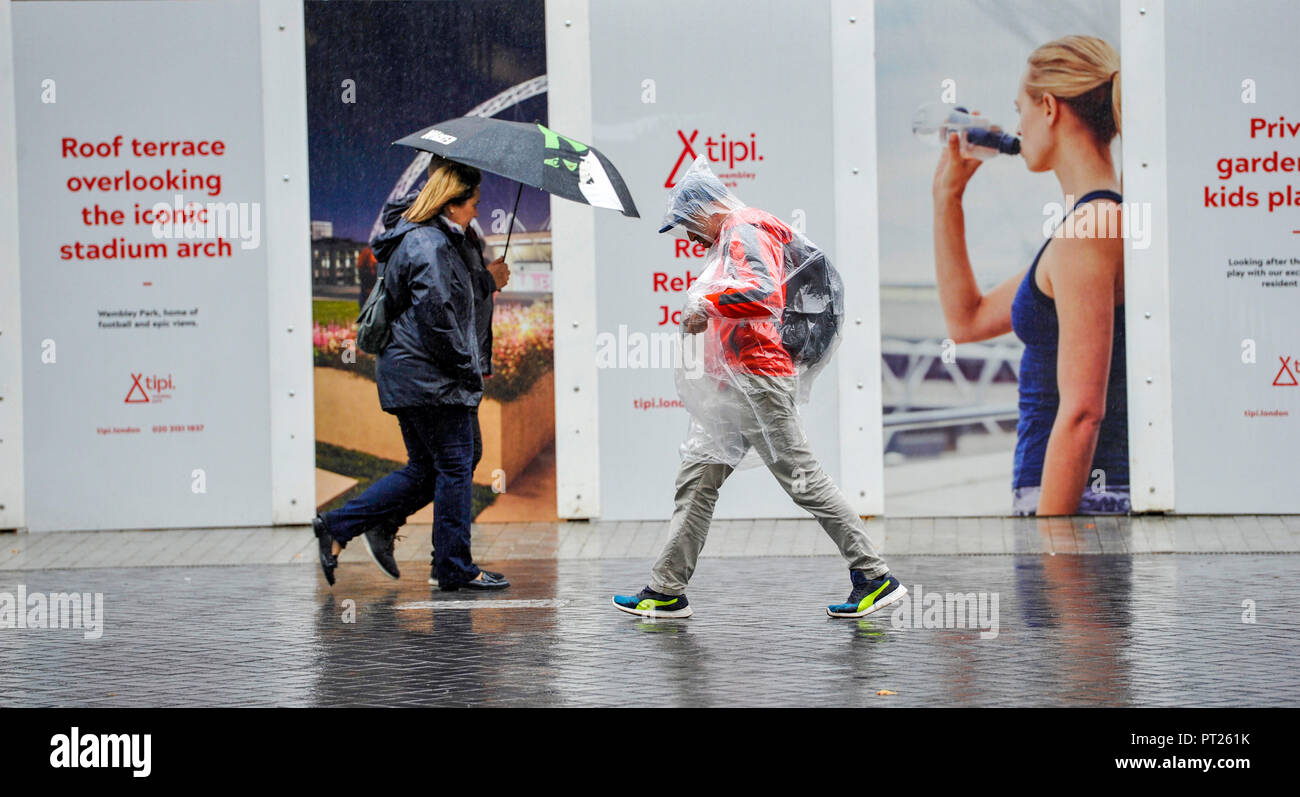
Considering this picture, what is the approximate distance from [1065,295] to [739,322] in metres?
3.83

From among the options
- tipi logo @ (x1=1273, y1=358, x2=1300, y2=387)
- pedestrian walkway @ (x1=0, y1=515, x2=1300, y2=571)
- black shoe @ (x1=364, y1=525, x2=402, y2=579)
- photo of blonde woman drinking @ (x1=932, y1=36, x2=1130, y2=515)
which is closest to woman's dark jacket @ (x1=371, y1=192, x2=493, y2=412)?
black shoe @ (x1=364, y1=525, x2=402, y2=579)

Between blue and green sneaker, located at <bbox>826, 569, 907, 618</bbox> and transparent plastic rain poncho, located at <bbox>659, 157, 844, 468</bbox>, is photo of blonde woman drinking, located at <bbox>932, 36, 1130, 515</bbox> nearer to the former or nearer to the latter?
transparent plastic rain poncho, located at <bbox>659, 157, 844, 468</bbox>

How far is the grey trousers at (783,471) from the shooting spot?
6.93 meters

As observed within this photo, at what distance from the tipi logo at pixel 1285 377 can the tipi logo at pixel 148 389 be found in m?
7.00

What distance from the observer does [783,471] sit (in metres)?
6.99

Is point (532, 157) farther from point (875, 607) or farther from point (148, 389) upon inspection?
point (148, 389)

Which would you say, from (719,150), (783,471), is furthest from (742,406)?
(719,150)

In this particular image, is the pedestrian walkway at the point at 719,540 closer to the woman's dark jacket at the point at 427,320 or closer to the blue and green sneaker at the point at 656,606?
the woman's dark jacket at the point at 427,320

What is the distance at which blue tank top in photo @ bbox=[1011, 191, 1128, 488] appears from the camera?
32.9 ft

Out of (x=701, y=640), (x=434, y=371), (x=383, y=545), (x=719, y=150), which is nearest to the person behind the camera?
(x=701, y=640)

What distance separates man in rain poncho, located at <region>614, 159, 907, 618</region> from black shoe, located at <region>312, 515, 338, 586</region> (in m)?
1.86

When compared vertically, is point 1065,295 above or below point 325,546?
above
